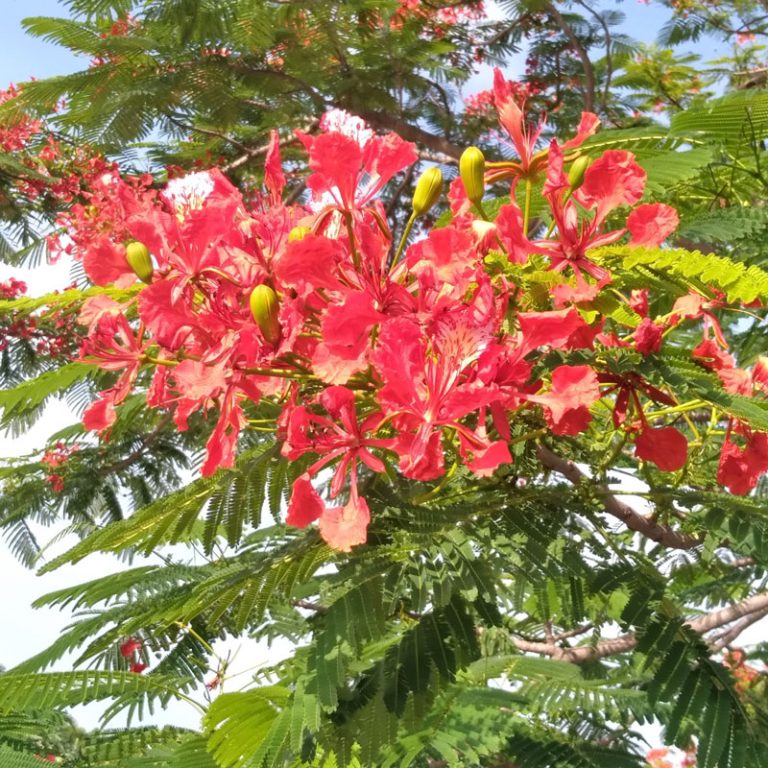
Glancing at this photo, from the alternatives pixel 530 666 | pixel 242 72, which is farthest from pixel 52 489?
pixel 530 666

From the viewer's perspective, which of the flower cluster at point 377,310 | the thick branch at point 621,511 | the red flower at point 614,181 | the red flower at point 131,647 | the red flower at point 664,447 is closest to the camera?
the flower cluster at point 377,310

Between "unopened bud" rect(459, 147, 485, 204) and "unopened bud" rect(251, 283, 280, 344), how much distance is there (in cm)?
30

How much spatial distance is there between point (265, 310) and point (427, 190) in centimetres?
29

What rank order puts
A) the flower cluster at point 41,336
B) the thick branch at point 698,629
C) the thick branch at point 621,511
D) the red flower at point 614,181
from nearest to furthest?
the red flower at point 614,181, the thick branch at point 621,511, the thick branch at point 698,629, the flower cluster at point 41,336

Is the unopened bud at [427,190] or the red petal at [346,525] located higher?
the unopened bud at [427,190]

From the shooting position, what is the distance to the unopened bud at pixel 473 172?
1130mm

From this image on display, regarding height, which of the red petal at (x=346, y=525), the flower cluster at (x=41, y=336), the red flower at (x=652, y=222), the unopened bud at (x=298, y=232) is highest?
the flower cluster at (x=41, y=336)

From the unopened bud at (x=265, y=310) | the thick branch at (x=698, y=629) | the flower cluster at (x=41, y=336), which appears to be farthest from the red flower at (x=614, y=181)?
the flower cluster at (x=41, y=336)

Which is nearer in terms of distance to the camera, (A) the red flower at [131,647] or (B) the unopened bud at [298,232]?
(B) the unopened bud at [298,232]

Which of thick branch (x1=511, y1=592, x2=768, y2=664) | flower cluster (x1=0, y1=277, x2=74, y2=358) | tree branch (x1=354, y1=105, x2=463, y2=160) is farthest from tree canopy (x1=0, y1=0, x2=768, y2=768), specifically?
flower cluster (x1=0, y1=277, x2=74, y2=358)

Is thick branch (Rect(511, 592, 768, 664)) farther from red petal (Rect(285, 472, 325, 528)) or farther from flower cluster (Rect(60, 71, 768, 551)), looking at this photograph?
red petal (Rect(285, 472, 325, 528))

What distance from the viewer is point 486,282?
1056 millimetres

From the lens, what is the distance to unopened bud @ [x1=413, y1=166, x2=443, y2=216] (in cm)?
115

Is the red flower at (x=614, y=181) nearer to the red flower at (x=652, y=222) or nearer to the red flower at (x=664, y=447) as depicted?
the red flower at (x=652, y=222)
